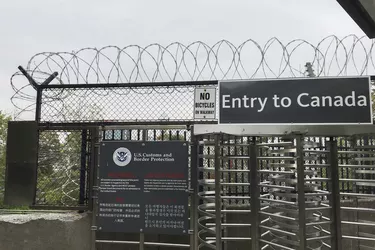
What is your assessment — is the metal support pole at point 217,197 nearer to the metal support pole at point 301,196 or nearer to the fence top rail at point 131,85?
the metal support pole at point 301,196

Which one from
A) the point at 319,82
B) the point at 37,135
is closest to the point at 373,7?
the point at 319,82

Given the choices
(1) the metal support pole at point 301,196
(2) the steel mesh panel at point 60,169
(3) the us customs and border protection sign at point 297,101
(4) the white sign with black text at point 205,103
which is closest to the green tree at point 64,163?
(2) the steel mesh panel at point 60,169

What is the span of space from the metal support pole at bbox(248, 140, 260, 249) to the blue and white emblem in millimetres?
1644

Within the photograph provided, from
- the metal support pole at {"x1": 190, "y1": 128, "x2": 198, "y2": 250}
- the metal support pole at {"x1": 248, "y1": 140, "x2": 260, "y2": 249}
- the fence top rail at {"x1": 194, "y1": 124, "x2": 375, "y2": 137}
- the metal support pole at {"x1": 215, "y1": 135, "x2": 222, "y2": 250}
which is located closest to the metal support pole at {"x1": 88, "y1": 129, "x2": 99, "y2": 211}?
the metal support pole at {"x1": 190, "y1": 128, "x2": 198, "y2": 250}

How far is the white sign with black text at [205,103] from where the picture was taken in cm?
484

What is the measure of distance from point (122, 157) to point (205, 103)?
1.40m

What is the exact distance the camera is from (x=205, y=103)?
4895 mm

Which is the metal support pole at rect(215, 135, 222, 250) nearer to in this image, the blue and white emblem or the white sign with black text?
the white sign with black text

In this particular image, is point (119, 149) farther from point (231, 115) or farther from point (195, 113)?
point (231, 115)

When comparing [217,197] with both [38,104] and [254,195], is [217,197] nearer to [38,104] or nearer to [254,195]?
[254,195]

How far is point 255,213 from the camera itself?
427cm

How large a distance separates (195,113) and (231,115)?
0.62m

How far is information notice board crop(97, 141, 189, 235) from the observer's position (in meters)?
4.49

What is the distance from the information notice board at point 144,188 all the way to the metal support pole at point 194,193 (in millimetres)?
82
